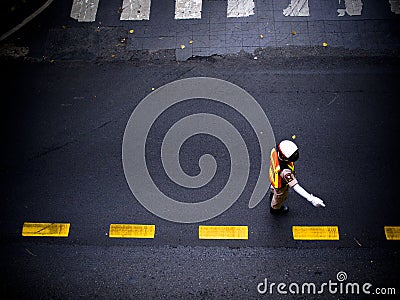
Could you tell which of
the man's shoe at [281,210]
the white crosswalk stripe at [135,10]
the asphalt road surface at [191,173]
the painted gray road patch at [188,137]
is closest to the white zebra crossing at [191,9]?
the white crosswalk stripe at [135,10]

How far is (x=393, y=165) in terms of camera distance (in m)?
8.48

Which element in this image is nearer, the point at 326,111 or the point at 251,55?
the point at 326,111

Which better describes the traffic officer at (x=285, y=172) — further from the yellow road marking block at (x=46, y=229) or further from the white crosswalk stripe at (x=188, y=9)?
the white crosswalk stripe at (x=188, y=9)

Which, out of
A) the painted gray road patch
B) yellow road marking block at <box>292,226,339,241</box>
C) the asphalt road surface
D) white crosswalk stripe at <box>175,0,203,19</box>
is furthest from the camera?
white crosswalk stripe at <box>175,0,203,19</box>

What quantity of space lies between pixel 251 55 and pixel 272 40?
58 cm

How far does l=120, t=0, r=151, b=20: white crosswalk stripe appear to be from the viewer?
→ 34.4 ft

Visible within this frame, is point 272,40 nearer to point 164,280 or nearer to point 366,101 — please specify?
point 366,101

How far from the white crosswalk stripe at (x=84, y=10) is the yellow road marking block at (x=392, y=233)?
23.9ft

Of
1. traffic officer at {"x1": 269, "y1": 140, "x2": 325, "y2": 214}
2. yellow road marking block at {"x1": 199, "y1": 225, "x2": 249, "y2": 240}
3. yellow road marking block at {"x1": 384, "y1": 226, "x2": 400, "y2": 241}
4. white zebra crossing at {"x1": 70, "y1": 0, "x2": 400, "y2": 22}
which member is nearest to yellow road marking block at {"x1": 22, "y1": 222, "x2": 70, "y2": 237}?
yellow road marking block at {"x1": 199, "y1": 225, "x2": 249, "y2": 240}

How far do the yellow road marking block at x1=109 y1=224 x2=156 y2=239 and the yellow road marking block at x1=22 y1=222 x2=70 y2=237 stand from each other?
2.64ft

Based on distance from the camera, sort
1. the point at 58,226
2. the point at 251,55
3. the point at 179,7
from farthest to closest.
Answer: the point at 179,7 → the point at 251,55 → the point at 58,226

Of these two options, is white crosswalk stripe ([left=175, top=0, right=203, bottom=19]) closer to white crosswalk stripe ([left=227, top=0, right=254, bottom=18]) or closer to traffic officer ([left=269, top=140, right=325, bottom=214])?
white crosswalk stripe ([left=227, top=0, right=254, bottom=18])

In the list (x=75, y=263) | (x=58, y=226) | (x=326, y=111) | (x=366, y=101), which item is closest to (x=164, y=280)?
(x=75, y=263)

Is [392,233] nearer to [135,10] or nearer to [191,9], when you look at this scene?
[191,9]
